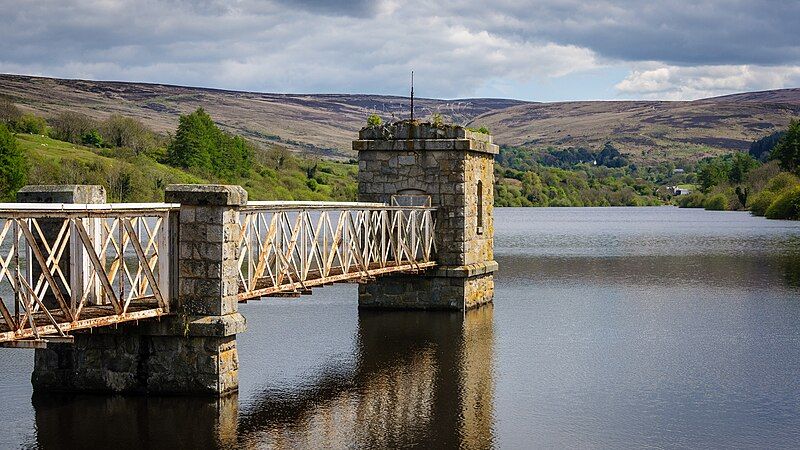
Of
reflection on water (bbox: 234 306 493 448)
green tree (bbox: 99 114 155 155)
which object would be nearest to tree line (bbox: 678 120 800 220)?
green tree (bbox: 99 114 155 155)

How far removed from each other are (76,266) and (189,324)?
1771 mm

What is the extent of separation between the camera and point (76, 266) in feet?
51.4

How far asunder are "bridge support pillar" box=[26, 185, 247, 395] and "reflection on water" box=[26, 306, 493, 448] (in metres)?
0.33

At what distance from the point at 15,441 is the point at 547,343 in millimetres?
11372

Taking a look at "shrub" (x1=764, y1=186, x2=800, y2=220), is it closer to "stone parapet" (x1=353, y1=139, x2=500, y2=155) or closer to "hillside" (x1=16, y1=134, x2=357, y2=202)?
"hillside" (x1=16, y1=134, x2=357, y2=202)

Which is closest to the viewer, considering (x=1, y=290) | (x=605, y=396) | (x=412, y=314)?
(x=605, y=396)

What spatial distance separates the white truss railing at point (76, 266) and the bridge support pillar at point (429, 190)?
11003mm

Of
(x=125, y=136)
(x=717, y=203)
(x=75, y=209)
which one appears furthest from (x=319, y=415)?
(x=717, y=203)

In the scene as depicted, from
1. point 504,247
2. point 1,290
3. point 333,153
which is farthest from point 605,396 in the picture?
point 333,153

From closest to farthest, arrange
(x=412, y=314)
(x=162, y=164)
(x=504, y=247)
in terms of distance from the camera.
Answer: (x=412, y=314), (x=504, y=247), (x=162, y=164)

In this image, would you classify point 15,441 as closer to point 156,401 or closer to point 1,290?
point 156,401

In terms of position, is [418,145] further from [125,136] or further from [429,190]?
[125,136]

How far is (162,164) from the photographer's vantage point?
289 feet

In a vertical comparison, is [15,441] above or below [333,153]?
below
